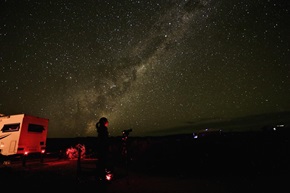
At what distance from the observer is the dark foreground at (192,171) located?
6496mm

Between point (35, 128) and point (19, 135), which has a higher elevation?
point (35, 128)

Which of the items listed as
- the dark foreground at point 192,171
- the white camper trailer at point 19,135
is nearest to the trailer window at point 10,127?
the white camper trailer at point 19,135

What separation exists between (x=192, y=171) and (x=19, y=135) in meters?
11.0

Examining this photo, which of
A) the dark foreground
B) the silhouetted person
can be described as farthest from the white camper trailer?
the silhouetted person

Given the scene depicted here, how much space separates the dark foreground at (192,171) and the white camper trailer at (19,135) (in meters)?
4.37

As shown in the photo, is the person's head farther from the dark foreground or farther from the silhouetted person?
the dark foreground

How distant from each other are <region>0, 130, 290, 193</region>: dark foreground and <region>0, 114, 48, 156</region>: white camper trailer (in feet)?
14.3

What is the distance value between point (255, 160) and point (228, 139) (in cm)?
122

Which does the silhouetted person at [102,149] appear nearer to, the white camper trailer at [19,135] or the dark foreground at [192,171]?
the dark foreground at [192,171]

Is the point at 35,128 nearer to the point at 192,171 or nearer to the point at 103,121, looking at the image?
the point at 103,121

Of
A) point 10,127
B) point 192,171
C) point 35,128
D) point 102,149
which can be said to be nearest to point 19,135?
point 10,127

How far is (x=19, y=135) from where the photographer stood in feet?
45.5

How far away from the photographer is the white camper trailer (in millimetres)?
13922

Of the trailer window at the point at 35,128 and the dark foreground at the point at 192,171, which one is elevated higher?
the trailer window at the point at 35,128
